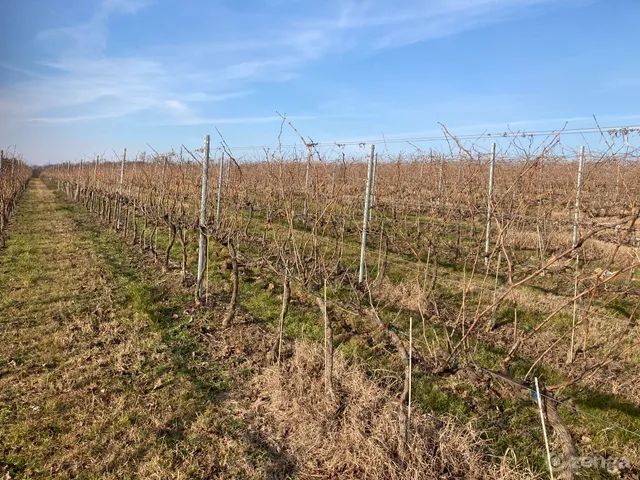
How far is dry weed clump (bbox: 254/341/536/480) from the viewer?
7.73 ft

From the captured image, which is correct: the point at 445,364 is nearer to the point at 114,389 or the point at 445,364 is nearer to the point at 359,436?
the point at 359,436

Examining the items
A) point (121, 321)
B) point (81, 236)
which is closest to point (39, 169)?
point (81, 236)

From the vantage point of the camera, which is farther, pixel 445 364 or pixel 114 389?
pixel 114 389

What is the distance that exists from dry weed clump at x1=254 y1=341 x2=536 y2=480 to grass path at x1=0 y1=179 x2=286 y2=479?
216mm

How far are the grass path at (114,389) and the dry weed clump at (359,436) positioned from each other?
216 mm

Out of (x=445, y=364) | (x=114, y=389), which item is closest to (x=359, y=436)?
(x=445, y=364)

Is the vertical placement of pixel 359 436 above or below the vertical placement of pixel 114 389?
above

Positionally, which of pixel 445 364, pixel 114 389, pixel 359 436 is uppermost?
pixel 445 364

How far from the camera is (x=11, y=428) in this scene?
281 cm

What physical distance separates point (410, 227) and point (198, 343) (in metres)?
7.32

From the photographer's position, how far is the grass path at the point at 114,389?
2572 millimetres

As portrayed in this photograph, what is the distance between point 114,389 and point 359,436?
79.6 inches

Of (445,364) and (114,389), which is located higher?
(445,364)

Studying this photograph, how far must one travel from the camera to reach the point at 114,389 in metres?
3.37
